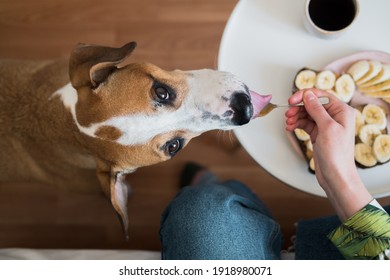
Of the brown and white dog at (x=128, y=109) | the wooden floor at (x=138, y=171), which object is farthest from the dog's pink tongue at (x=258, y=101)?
the wooden floor at (x=138, y=171)

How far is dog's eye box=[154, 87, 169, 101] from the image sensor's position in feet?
4.47

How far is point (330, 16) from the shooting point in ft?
4.81

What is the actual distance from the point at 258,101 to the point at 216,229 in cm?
47

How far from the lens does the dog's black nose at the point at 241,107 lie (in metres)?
1.39

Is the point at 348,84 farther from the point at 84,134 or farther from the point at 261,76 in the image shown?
the point at 84,134

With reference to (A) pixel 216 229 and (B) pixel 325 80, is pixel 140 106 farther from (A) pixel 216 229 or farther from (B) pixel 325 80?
(B) pixel 325 80

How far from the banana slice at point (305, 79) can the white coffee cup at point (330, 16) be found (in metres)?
0.14

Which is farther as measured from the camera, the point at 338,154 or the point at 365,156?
the point at 365,156

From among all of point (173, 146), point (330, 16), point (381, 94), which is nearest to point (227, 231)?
point (173, 146)

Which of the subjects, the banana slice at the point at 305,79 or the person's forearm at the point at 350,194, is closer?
the person's forearm at the point at 350,194

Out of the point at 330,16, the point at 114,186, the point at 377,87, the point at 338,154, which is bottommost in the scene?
the point at 114,186

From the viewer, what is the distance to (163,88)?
1.38 m

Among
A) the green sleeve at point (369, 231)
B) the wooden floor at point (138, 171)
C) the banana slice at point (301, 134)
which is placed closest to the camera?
the green sleeve at point (369, 231)

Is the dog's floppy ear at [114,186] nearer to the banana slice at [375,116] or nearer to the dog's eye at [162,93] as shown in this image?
the dog's eye at [162,93]
